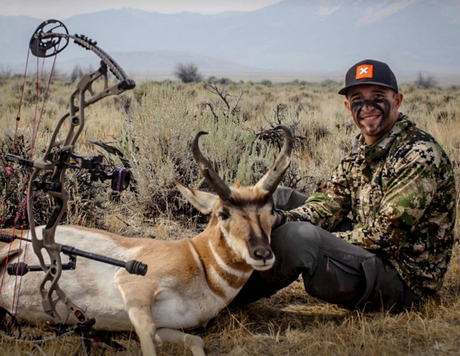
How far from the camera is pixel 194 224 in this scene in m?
6.71

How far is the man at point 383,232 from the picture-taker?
434cm

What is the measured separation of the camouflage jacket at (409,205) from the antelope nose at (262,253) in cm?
102

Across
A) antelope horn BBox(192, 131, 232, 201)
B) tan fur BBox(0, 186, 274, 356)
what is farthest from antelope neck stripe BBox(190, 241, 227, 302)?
antelope horn BBox(192, 131, 232, 201)

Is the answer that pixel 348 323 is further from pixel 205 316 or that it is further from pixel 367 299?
pixel 205 316

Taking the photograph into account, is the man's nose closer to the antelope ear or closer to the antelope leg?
the antelope ear

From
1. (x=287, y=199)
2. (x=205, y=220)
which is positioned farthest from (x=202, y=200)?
(x=205, y=220)

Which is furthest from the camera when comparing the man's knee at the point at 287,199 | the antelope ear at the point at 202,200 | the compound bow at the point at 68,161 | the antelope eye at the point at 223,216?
the man's knee at the point at 287,199

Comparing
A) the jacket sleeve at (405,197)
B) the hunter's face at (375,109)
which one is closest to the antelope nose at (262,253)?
the jacket sleeve at (405,197)

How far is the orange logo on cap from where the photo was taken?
4641mm

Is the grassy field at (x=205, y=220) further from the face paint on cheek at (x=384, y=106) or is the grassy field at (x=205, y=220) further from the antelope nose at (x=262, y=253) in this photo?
the face paint on cheek at (x=384, y=106)

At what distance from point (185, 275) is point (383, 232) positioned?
5.35 ft

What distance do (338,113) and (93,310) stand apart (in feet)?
43.0

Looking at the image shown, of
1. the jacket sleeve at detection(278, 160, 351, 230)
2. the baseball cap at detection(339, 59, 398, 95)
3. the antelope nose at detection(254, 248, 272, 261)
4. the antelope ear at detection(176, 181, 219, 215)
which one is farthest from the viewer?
the jacket sleeve at detection(278, 160, 351, 230)

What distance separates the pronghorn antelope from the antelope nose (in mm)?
53
